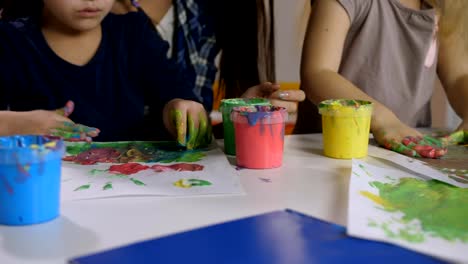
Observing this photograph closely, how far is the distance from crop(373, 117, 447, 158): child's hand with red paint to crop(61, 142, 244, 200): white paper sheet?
332 mm

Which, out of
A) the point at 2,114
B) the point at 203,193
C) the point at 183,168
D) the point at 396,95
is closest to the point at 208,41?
the point at 396,95

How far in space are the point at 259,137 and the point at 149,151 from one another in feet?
0.72

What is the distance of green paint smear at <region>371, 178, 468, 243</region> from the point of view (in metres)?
0.57

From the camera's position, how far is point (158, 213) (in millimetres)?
646

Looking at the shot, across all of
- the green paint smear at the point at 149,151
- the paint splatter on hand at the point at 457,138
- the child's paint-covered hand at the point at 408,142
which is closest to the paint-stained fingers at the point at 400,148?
the child's paint-covered hand at the point at 408,142

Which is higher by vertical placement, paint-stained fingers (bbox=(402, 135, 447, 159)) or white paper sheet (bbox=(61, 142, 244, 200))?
white paper sheet (bbox=(61, 142, 244, 200))

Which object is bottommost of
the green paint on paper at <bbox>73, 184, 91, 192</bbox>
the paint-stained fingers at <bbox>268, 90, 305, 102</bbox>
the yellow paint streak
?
the yellow paint streak

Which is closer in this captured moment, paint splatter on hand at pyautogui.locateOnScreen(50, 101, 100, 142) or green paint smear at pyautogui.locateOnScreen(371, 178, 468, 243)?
green paint smear at pyautogui.locateOnScreen(371, 178, 468, 243)

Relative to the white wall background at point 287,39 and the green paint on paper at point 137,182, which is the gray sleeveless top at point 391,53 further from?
the white wall background at point 287,39

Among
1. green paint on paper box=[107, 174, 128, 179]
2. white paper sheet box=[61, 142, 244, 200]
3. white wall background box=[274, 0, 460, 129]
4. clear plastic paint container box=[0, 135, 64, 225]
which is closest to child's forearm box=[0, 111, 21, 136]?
white paper sheet box=[61, 142, 244, 200]

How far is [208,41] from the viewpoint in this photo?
1632 mm

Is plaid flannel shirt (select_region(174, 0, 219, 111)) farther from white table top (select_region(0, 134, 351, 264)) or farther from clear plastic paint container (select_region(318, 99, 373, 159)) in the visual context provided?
white table top (select_region(0, 134, 351, 264))

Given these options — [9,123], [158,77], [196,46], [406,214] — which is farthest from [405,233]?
[196,46]

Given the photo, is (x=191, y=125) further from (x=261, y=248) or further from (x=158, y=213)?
(x=261, y=248)
